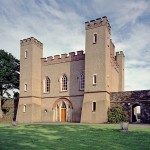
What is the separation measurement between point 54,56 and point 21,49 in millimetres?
5426

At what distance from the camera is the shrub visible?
27.3 m

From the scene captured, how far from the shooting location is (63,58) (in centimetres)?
3453

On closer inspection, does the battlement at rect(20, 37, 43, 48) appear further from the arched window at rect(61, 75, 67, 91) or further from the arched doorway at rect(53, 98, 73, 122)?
the arched doorway at rect(53, 98, 73, 122)

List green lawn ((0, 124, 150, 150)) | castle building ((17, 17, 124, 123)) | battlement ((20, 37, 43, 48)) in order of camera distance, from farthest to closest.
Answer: battlement ((20, 37, 43, 48)) → castle building ((17, 17, 124, 123)) → green lawn ((0, 124, 150, 150))

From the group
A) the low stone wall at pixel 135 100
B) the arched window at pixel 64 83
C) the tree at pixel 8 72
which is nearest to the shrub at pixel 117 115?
the low stone wall at pixel 135 100

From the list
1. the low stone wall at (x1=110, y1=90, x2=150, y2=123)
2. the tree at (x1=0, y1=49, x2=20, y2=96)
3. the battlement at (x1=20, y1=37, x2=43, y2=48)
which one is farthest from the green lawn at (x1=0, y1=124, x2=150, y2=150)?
the tree at (x1=0, y1=49, x2=20, y2=96)

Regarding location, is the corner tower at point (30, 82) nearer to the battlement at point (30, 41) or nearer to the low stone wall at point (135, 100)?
the battlement at point (30, 41)

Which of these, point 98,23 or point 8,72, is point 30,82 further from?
point 98,23

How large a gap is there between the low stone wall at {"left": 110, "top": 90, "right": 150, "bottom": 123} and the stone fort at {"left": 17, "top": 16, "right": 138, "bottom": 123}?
1212mm

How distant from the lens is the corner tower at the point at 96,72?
2853 centimetres

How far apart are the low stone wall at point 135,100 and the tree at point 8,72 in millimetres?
19730

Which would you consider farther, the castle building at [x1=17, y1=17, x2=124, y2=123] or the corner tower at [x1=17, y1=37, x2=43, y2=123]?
the corner tower at [x1=17, y1=37, x2=43, y2=123]

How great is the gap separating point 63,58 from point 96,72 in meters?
6.80

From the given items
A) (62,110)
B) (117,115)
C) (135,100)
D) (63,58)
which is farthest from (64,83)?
(135,100)
